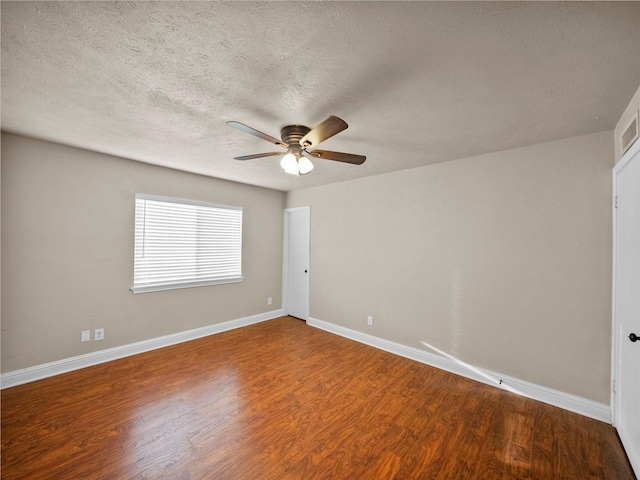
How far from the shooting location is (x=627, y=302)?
1.90m

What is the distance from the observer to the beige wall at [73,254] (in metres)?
2.61

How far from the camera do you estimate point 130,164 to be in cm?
333

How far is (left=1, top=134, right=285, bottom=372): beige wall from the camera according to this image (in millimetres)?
2607

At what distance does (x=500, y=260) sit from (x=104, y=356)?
A: 15.4ft

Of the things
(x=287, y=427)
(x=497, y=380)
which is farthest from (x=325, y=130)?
(x=497, y=380)

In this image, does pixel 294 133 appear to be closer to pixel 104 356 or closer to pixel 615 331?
pixel 615 331

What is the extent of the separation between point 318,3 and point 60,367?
13.5ft

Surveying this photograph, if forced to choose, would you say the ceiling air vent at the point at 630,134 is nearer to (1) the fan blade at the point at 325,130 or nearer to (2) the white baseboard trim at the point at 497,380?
(1) the fan blade at the point at 325,130

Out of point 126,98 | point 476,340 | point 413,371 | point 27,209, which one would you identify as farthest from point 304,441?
point 27,209

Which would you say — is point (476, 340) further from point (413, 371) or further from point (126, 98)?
point (126, 98)

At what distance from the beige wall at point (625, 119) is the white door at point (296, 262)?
12.3 feet

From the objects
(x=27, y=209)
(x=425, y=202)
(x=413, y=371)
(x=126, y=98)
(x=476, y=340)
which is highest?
(x=126, y=98)

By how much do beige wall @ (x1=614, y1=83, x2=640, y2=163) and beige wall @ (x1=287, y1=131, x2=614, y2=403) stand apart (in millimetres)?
95

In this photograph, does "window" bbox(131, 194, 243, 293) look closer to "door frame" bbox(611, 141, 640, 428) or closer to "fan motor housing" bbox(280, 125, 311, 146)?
"fan motor housing" bbox(280, 125, 311, 146)
